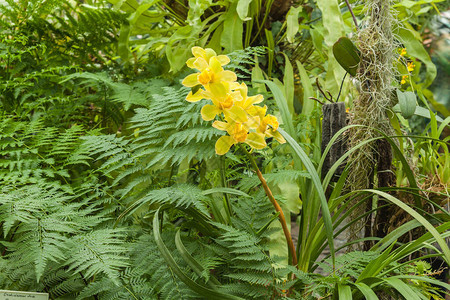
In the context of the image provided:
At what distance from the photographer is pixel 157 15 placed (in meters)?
1.91

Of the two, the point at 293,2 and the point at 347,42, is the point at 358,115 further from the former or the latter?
the point at 293,2

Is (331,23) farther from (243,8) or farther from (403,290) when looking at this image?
(403,290)

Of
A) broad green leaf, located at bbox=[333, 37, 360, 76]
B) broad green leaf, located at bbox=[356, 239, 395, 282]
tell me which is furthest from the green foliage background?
broad green leaf, located at bbox=[333, 37, 360, 76]

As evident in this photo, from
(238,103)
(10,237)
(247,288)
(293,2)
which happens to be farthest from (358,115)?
(10,237)

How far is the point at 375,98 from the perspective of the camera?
1.17 meters

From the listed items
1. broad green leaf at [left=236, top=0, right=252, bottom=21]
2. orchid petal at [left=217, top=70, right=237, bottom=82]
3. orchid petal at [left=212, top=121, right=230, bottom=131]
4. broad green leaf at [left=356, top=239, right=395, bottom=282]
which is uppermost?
broad green leaf at [left=236, top=0, right=252, bottom=21]

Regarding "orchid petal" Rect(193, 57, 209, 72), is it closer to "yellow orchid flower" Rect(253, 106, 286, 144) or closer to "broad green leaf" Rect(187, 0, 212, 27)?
"yellow orchid flower" Rect(253, 106, 286, 144)

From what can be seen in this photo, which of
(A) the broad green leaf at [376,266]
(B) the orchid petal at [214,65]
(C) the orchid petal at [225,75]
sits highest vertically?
(B) the orchid petal at [214,65]

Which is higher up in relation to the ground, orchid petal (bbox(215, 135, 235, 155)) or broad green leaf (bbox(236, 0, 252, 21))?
broad green leaf (bbox(236, 0, 252, 21))

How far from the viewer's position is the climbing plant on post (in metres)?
1.19

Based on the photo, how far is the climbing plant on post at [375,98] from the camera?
1.19 metres

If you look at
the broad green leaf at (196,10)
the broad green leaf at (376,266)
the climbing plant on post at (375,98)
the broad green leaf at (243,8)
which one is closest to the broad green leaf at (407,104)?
the climbing plant on post at (375,98)

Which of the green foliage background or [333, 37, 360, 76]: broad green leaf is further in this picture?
[333, 37, 360, 76]: broad green leaf

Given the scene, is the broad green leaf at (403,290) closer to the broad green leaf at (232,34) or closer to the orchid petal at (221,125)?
the orchid petal at (221,125)
